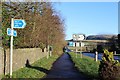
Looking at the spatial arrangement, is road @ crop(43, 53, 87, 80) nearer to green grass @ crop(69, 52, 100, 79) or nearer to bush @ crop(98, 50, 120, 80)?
green grass @ crop(69, 52, 100, 79)

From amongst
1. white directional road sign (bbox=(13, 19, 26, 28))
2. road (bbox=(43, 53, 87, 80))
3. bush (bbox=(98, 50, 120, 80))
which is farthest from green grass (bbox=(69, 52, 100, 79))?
white directional road sign (bbox=(13, 19, 26, 28))

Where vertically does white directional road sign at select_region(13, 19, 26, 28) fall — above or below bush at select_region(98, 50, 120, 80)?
above

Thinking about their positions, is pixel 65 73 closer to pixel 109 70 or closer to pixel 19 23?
pixel 109 70

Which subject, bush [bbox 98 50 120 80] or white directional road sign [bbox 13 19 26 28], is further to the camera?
bush [bbox 98 50 120 80]

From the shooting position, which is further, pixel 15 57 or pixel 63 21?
pixel 63 21

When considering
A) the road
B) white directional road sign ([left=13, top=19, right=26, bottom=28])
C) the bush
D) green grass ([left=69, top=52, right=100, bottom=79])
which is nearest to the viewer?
white directional road sign ([left=13, top=19, right=26, bottom=28])

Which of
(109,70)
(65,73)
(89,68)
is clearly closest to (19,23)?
(109,70)

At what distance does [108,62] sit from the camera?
14.1m

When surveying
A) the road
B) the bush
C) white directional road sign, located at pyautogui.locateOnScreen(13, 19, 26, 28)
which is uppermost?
white directional road sign, located at pyautogui.locateOnScreen(13, 19, 26, 28)

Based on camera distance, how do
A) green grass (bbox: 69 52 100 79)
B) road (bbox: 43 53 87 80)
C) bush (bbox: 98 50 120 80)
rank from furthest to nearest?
green grass (bbox: 69 52 100 79), road (bbox: 43 53 87 80), bush (bbox: 98 50 120 80)

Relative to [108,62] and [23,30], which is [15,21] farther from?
[23,30]

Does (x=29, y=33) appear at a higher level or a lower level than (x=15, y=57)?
higher

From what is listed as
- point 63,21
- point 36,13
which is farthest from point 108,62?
point 63,21

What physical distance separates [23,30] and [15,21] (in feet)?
32.3
